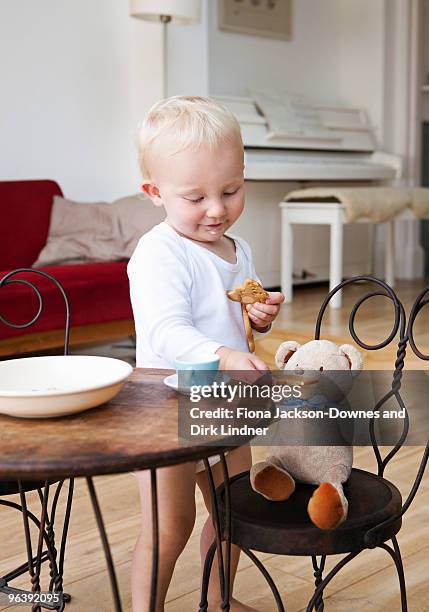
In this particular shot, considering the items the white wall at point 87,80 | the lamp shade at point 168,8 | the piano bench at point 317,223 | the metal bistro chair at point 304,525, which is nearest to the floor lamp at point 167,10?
the lamp shade at point 168,8

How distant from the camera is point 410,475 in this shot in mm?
2260

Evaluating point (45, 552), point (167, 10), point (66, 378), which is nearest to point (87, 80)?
point (167, 10)

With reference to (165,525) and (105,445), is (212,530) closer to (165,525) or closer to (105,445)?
(165,525)

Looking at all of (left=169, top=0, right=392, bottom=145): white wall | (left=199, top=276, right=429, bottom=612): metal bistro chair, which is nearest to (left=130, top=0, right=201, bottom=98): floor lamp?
(left=169, top=0, right=392, bottom=145): white wall

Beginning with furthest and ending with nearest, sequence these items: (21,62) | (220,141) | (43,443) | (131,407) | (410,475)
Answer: (21,62), (410,475), (220,141), (131,407), (43,443)

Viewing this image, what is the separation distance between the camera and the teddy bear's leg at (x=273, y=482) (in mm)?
1173

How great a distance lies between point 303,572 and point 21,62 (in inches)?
127

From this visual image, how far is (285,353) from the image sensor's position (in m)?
1.29

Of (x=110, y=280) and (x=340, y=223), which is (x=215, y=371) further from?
(x=340, y=223)

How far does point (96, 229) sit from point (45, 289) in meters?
0.66

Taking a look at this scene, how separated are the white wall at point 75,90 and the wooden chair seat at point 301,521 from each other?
3328 mm

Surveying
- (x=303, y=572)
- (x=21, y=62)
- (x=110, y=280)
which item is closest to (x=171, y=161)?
(x=303, y=572)

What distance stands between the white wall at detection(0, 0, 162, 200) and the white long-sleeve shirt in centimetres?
307

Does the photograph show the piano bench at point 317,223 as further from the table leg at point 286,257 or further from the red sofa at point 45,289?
the red sofa at point 45,289
